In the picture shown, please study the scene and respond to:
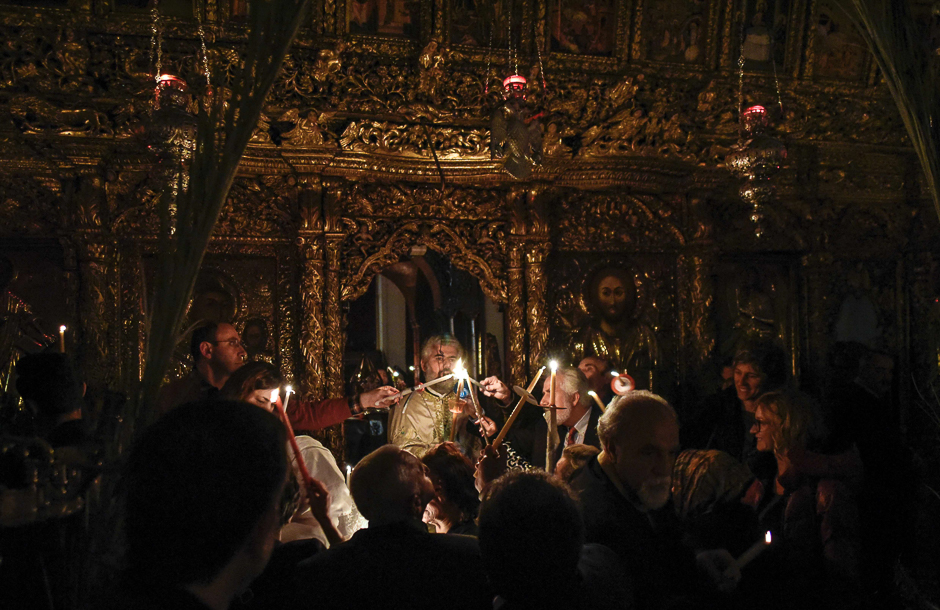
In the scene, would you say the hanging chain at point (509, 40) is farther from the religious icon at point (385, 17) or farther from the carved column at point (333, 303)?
the carved column at point (333, 303)

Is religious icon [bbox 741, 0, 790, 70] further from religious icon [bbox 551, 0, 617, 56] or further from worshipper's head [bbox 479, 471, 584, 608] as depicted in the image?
worshipper's head [bbox 479, 471, 584, 608]

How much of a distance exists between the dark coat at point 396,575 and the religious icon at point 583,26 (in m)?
5.00

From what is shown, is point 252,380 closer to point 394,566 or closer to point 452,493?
point 452,493

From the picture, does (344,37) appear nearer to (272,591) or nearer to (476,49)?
(476,49)

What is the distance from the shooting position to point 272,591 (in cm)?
171

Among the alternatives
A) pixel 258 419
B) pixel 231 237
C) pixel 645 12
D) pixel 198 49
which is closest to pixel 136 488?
pixel 258 419

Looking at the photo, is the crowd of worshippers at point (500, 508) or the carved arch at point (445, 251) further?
the carved arch at point (445, 251)

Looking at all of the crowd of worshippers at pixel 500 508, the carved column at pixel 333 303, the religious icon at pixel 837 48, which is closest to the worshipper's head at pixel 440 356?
the crowd of worshippers at pixel 500 508

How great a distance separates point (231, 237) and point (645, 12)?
3741 mm

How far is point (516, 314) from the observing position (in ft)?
19.0

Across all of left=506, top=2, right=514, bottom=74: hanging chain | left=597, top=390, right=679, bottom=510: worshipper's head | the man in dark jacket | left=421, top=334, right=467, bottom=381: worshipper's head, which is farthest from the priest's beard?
left=506, top=2, right=514, bottom=74: hanging chain

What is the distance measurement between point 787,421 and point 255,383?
2.34 m

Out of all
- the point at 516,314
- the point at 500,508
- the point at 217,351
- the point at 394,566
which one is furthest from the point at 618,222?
the point at 500,508

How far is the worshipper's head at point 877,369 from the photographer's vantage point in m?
6.28
